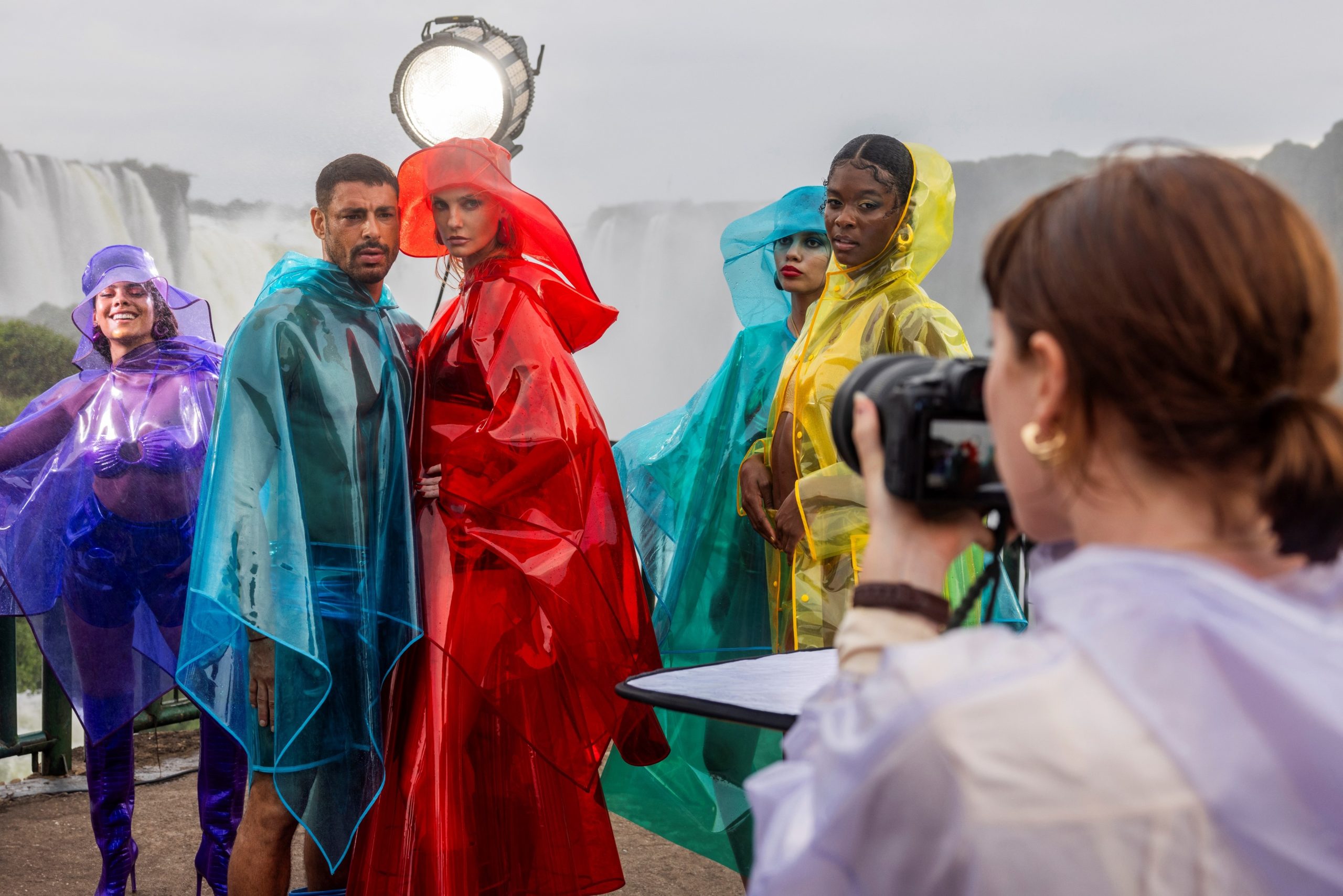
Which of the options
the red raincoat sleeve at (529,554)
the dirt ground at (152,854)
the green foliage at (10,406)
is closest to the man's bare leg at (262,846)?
the red raincoat sleeve at (529,554)

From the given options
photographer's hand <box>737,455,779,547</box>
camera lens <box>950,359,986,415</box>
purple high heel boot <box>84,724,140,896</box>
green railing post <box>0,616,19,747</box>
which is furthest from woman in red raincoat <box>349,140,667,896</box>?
green railing post <box>0,616,19,747</box>

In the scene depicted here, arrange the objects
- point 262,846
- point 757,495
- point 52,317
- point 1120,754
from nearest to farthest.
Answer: point 1120,754 → point 262,846 → point 757,495 → point 52,317

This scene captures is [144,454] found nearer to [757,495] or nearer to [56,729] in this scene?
[757,495]

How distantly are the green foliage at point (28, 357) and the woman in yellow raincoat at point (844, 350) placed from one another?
718 cm

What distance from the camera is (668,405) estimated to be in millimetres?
9047

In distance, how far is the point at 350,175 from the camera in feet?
8.34

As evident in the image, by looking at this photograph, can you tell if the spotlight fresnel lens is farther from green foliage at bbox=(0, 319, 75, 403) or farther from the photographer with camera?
green foliage at bbox=(0, 319, 75, 403)

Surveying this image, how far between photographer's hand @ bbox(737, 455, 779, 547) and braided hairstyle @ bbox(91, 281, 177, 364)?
1.80m

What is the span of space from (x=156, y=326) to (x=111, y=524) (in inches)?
24.2

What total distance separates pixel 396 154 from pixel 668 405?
337cm

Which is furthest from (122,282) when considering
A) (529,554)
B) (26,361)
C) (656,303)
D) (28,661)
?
(656,303)

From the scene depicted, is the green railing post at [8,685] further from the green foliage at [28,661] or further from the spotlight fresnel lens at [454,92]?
the spotlight fresnel lens at [454,92]

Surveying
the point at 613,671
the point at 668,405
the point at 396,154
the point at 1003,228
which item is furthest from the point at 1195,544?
the point at 396,154

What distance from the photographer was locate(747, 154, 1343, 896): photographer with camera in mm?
636
